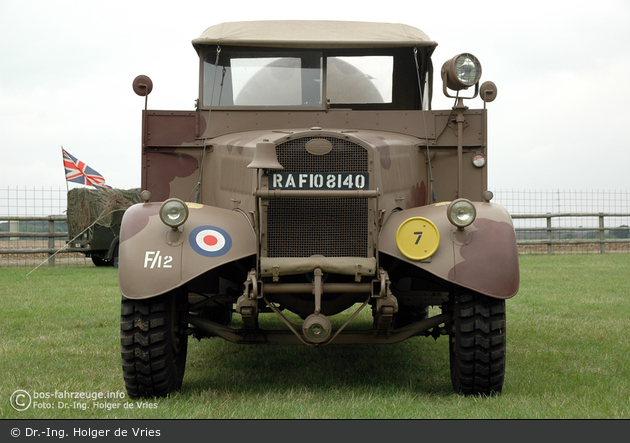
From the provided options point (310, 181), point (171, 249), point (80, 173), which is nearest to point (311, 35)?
point (310, 181)

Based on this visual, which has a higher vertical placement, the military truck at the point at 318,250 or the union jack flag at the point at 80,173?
the union jack flag at the point at 80,173

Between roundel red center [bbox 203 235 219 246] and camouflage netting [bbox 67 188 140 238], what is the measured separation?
11.8m

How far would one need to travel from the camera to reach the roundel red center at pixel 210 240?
4.34 metres

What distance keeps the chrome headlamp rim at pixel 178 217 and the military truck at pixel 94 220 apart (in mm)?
11768

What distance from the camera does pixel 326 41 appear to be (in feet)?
19.7

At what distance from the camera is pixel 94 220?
15.7 m

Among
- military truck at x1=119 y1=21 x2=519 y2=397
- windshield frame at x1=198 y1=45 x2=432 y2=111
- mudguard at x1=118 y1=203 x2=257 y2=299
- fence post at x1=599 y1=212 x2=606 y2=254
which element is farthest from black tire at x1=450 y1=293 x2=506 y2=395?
fence post at x1=599 y1=212 x2=606 y2=254

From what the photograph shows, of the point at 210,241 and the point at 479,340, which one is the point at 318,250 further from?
the point at 479,340

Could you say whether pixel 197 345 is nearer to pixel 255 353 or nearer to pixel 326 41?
pixel 255 353

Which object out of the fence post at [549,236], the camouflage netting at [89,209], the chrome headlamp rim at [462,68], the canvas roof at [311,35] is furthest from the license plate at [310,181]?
the fence post at [549,236]

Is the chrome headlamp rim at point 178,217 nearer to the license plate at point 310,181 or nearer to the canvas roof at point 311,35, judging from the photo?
the license plate at point 310,181

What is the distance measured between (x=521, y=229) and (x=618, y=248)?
149 inches

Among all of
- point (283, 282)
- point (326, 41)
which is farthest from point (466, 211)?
point (326, 41)

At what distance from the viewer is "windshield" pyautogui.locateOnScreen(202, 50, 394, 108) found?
605 centimetres
